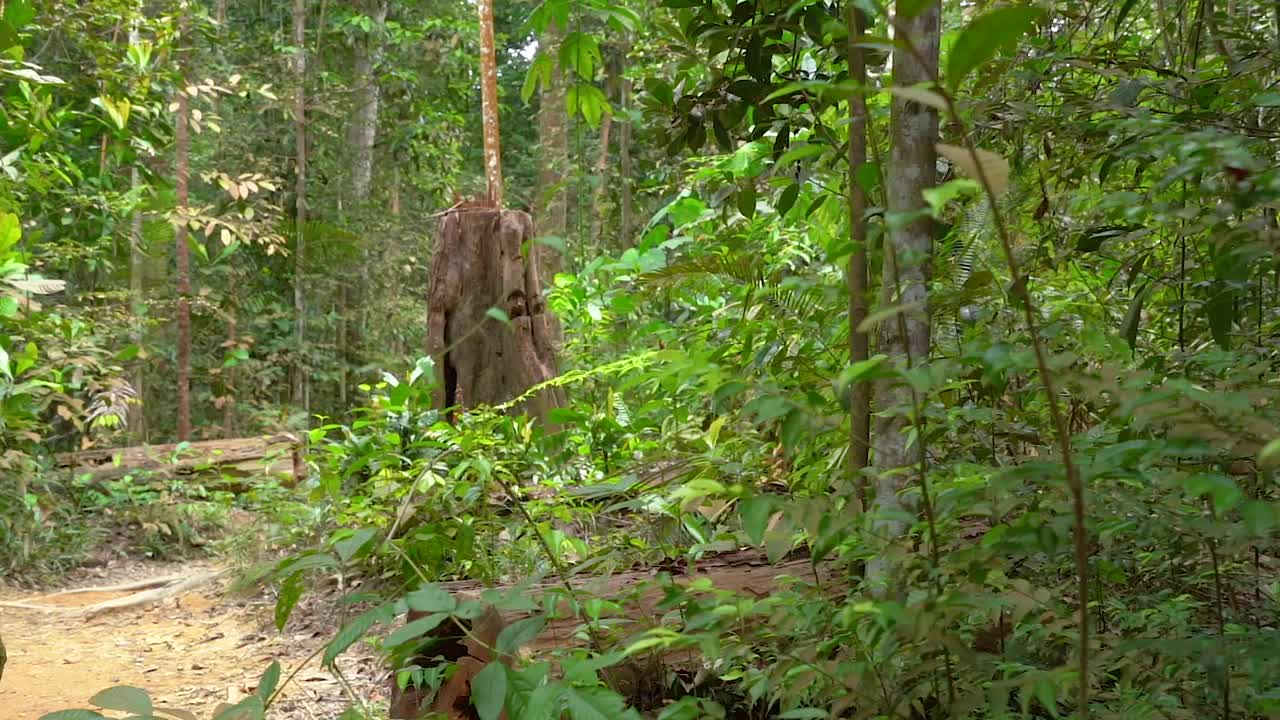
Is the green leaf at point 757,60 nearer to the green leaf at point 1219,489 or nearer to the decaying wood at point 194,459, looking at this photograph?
the green leaf at point 1219,489

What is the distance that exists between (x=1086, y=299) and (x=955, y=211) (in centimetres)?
52

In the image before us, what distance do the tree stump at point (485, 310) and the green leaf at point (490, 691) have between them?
438cm

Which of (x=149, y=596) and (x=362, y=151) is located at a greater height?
(x=362, y=151)

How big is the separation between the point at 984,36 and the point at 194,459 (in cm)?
880

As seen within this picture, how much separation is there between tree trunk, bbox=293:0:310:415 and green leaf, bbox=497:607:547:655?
11338mm

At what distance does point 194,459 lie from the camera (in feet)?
28.7

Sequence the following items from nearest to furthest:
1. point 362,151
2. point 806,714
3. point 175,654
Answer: point 806,714, point 175,654, point 362,151

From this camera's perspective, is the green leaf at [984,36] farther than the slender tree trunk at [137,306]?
No

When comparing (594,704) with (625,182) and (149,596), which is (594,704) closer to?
(149,596)

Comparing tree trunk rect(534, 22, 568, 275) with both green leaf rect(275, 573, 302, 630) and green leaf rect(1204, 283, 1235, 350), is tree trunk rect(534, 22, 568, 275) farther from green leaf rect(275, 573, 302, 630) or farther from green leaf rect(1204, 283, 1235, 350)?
green leaf rect(1204, 283, 1235, 350)

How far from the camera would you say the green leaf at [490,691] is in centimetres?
157

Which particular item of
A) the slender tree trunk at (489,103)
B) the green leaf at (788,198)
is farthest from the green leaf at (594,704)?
the slender tree trunk at (489,103)

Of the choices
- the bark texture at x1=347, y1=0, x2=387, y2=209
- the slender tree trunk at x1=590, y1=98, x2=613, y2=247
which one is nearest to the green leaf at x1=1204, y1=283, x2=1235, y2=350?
the slender tree trunk at x1=590, y1=98, x2=613, y2=247

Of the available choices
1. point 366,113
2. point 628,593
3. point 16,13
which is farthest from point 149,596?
point 366,113
